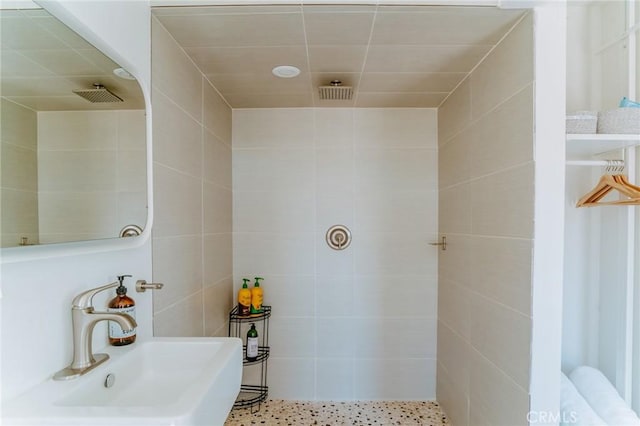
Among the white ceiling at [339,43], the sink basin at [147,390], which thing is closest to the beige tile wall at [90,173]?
the sink basin at [147,390]

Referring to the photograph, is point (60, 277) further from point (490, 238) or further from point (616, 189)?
point (616, 189)

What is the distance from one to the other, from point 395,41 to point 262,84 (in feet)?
2.56

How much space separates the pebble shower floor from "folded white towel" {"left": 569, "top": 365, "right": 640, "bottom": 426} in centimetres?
80

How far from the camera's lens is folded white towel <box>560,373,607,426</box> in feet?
4.06

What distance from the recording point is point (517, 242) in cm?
125

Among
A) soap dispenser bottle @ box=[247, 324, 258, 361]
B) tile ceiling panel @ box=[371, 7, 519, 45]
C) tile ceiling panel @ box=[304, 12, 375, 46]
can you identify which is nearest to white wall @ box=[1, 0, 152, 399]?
tile ceiling panel @ box=[304, 12, 375, 46]

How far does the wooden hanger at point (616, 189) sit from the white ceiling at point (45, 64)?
1.81m

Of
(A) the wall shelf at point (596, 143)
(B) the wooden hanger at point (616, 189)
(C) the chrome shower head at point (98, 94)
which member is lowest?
(B) the wooden hanger at point (616, 189)

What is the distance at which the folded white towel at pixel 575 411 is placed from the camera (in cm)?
124

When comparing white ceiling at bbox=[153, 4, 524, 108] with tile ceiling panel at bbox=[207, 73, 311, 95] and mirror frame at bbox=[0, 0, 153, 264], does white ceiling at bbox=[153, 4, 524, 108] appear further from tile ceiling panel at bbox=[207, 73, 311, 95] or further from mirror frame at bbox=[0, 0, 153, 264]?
mirror frame at bbox=[0, 0, 153, 264]

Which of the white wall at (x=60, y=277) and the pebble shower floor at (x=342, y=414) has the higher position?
the white wall at (x=60, y=277)

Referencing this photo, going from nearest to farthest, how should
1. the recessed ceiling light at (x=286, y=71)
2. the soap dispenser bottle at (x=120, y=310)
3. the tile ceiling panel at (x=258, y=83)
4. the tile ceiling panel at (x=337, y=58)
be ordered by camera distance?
the soap dispenser bottle at (x=120, y=310) < the tile ceiling panel at (x=337, y=58) < the recessed ceiling light at (x=286, y=71) < the tile ceiling panel at (x=258, y=83)

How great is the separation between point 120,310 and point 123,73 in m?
0.75

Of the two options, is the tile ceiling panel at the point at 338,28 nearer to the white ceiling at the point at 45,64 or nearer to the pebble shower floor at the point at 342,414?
the white ceiling at the point at 45,64
